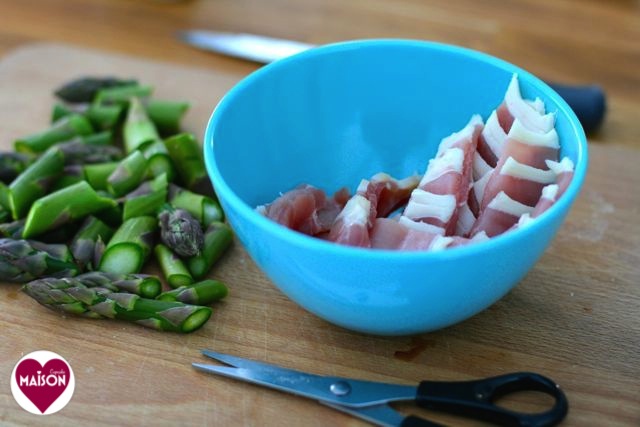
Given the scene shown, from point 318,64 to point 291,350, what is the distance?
2.30 ft

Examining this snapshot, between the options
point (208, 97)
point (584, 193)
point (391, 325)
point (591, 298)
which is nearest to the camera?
point (391, 325)

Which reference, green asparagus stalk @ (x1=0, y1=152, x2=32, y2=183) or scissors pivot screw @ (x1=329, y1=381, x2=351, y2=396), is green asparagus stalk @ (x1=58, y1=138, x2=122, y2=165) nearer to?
green asparagus stalk @ (x1=0, y1=152, x2=32, y2=183)

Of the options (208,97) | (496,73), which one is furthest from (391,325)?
(208,97)

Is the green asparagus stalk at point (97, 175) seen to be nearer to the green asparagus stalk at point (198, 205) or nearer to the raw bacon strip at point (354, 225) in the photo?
Result: the green asparagus stalk at point (198, 205)

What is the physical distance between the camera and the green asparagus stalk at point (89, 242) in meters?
1.89

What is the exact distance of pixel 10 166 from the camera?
2158 mm

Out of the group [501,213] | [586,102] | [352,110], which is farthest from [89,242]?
[586,102]

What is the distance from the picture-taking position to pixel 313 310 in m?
1.61

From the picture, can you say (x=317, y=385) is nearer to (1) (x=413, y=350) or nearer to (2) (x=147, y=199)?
(1) (x=413, y=350)

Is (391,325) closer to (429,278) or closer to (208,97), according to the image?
(429,278)

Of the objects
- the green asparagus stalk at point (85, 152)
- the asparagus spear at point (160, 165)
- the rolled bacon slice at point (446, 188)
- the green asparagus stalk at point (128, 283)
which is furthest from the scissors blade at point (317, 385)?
the green asparagus stalk at point (85, 152)

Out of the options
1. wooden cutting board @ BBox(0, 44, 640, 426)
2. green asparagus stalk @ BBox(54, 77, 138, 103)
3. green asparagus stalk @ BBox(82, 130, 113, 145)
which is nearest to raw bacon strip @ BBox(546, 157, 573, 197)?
wooden cutting board @ BBox(0, 44, 640, 426)

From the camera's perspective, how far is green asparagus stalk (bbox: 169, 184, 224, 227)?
78.8 inches

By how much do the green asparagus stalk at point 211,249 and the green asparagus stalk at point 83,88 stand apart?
834mm
